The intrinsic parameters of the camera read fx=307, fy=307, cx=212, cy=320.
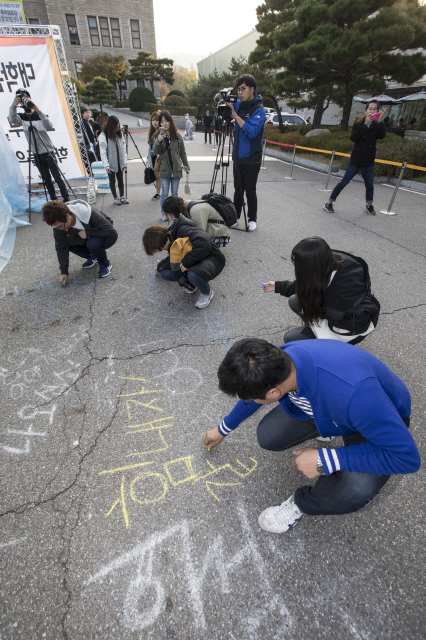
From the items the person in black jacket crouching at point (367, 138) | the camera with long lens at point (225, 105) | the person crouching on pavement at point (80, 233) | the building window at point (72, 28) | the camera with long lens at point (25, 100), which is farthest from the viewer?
the building window at point (72, 28)

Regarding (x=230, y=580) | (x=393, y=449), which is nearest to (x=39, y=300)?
(x=230, y=580)

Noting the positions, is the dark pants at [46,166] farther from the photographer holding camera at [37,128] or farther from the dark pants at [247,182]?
the dark pants at [247,182]

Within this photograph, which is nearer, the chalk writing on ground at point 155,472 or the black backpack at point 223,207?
the chalk writing on ground at point 155,472

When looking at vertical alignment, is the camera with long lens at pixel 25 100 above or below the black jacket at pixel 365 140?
above

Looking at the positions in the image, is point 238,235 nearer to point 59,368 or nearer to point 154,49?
point 59,368

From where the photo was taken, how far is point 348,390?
3.92 feet

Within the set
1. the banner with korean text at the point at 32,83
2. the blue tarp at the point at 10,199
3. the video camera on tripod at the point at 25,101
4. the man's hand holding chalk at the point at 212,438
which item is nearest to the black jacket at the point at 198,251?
the man's hand holding chalk at the point at 212,438

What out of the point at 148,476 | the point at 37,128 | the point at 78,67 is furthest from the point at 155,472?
the point at 78,67

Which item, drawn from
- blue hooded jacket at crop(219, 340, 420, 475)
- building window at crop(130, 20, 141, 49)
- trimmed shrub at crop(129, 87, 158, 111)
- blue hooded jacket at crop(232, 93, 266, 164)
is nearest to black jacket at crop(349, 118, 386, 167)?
blue hooded jacket at crop(232, 93, 266, 164)

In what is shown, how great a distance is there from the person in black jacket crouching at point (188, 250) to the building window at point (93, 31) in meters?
47.6

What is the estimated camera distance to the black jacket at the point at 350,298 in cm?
189

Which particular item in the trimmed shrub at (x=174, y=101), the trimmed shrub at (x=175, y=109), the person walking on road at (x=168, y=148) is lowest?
the person walking on road at (x=168, y=148)

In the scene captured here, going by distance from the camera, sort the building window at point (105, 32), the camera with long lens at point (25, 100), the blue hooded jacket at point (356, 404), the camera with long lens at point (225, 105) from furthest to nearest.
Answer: the building window at point (105, 32), the camera with long lens at point (25, 100), the camera with long lens at point (225, 105), the blue hooded jacket at point (356, 404)

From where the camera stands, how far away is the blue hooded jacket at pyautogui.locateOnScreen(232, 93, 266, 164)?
13.2ft
